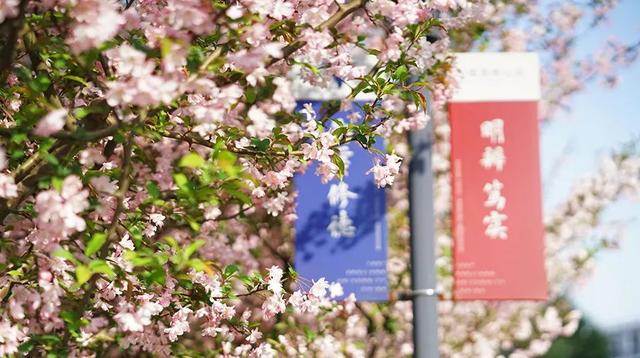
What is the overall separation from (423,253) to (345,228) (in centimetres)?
101

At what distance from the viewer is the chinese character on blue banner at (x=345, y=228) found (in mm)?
6020

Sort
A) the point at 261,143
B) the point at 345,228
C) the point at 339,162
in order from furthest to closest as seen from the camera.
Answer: the point at 345,228 → the point at 339,162 → the point at 261,143

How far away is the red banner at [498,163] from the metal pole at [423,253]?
90cm

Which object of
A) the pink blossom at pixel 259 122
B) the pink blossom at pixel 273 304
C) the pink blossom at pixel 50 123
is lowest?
the pink blossom at pixel 273 304

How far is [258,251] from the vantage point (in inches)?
319

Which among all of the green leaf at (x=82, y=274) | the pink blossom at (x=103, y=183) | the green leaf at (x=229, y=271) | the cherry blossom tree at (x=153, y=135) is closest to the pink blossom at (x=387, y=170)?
the cherry blossom tree at (x=153, y=135)

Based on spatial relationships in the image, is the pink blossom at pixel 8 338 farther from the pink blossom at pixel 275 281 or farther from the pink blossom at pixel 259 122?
the pink blossom at pixel 259 122

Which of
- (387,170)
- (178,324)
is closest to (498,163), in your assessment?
(387,170)

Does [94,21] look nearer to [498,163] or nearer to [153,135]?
[153,135]

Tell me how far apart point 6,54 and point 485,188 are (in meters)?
3.82

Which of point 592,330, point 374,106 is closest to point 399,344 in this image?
point 374,106

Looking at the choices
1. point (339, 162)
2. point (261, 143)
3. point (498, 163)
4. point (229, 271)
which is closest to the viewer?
point (261, 143)

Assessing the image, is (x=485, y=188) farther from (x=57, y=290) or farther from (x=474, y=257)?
(x=57, y=290)

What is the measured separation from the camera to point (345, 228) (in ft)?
20.0
